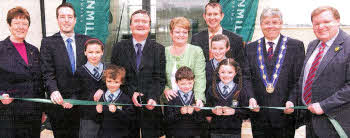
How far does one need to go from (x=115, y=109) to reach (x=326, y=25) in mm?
1816

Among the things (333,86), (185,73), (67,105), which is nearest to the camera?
(333,86)

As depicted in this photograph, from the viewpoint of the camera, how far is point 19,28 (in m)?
2.52

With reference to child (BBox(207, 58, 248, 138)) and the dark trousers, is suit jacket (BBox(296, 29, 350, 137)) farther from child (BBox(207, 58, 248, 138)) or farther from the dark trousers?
the dark trousers

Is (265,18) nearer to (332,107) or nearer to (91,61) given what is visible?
(332,107)

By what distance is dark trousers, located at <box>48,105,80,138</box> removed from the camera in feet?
8.50

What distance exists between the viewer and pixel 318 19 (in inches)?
91.5

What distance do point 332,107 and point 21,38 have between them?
2.58 metres

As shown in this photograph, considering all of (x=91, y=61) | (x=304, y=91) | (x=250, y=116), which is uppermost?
(x=91, y=61)

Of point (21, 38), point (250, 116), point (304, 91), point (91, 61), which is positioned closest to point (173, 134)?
point (250, 116)

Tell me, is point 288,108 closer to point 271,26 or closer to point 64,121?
point 271,26

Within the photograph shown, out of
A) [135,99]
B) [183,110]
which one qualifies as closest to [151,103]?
[135,99]

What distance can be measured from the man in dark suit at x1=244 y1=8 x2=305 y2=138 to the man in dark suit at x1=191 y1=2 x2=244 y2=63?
0.09 m

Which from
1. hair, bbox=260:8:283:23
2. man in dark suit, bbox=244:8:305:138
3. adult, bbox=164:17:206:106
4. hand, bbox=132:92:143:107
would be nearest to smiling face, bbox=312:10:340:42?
man in dark suit, bbox=244:8:305:138

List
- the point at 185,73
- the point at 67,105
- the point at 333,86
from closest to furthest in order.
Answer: the point at 333,86 → the point at 185,73 → the point at 67,105
